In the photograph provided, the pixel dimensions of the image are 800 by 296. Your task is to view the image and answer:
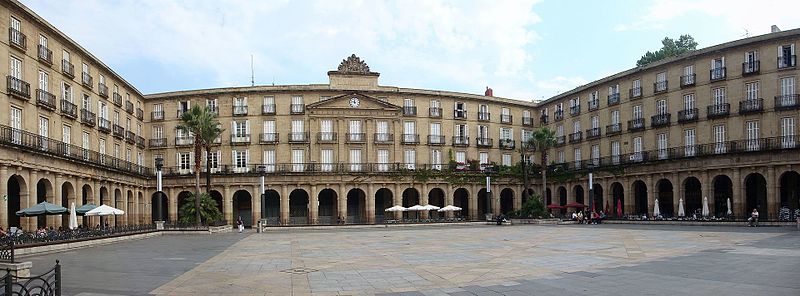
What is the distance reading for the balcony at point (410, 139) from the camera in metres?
67.8

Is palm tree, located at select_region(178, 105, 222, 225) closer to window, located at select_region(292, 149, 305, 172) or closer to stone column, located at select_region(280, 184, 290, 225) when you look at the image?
stone column, located at select_region(280, 184, 290, 225)

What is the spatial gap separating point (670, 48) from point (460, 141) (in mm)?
29155

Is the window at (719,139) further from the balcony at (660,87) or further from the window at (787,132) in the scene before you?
the balcony at (660,87)

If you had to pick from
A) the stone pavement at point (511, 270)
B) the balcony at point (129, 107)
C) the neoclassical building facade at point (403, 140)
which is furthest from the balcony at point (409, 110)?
the stone pavement at point (511, 270)

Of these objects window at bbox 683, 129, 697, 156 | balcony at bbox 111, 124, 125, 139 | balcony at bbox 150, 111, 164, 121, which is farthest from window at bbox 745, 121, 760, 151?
balcony at bbox 150, 111, 164, 121

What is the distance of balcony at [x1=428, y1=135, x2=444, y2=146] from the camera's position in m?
68.8

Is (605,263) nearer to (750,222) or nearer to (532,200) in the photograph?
(750,222)

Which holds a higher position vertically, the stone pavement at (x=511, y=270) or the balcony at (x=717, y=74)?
the balcony at (x=717, y=74)

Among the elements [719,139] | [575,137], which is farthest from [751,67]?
[575,137]

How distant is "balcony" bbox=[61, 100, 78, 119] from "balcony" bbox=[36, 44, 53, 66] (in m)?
3.22

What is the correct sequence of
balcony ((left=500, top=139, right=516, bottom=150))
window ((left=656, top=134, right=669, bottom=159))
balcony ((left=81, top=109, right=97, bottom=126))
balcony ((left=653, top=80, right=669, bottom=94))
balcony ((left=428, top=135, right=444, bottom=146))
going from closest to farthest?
1. balcony ((left=81, top=109, right=97, bottom=126))
2. window ((left=656, top=134, right=669, bottom=159))
3. balcony ((left=653, top=80, right=669, bottom=94))
4. balcony ((left=428, top=135, right=444, bottom=146))
5. balcony ((left=500, top=139, right=516, bottom=150))

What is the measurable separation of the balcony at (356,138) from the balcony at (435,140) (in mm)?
7498

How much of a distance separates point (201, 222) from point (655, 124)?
4161 cm

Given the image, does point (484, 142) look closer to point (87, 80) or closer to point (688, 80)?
point (688, 80)
